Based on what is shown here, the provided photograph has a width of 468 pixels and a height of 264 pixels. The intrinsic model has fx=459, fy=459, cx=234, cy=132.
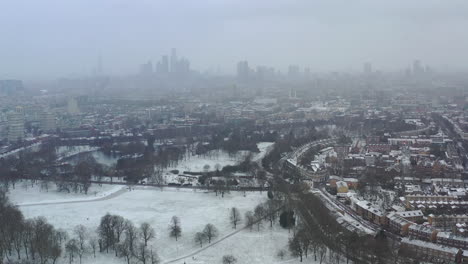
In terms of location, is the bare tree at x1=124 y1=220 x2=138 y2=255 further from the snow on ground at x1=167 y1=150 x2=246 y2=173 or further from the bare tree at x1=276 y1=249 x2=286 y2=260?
the snow on ground at x1=167 y1=150 x2=246 y2=173

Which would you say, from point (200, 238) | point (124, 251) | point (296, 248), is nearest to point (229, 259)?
point (200, 238)

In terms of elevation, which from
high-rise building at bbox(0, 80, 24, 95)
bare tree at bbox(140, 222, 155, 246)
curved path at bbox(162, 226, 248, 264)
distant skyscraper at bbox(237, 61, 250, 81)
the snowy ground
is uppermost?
distant skyscraper at bbox(237, 61, 250, 81)

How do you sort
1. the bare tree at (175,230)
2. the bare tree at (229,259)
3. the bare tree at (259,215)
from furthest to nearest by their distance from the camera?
the bare tree at (259,215) → the bare tree at (175,230) → the bare tree at (229,259)

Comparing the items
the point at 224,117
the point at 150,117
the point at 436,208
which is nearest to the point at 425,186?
the point at 436,208

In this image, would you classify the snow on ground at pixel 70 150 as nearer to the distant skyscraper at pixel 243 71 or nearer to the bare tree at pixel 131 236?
the bare tree at pixel 131 236

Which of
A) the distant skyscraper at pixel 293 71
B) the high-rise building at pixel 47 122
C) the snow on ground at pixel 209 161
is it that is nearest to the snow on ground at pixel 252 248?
the snow on ground at pixel 209 161

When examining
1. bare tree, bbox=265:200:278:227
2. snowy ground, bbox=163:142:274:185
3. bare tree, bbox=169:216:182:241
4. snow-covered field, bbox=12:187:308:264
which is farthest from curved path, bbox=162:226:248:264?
snowy ground, bbox=163:142:274:185

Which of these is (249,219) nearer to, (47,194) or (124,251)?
(124,251)

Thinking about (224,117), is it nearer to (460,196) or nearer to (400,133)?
(400,133)
